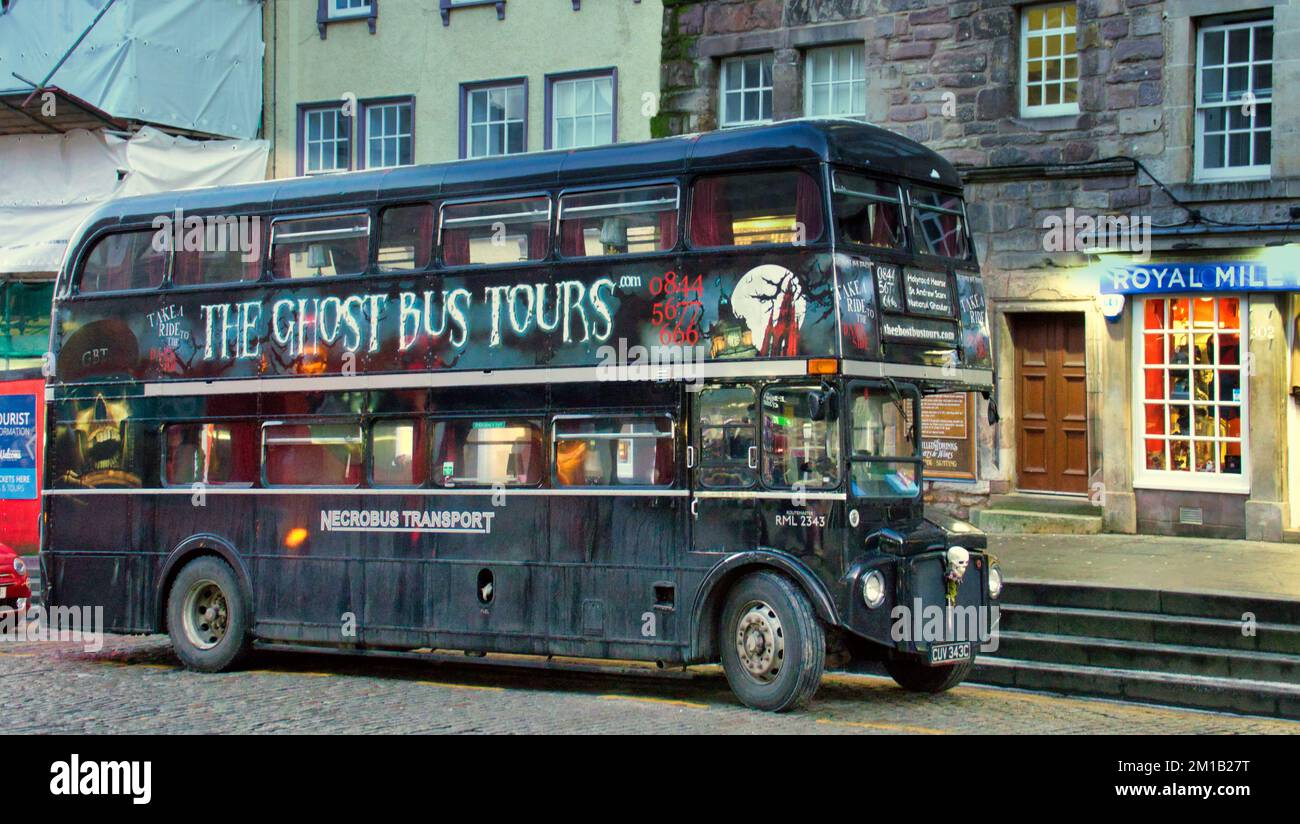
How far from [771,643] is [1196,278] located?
948 centimetres

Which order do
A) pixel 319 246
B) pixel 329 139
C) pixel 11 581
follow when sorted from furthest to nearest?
1. pixel 329 139
2. pixel 11 581
3. pixel 319 246

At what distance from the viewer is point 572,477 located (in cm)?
1376

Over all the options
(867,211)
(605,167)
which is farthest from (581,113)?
(867,211)

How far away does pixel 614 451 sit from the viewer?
1356 cm

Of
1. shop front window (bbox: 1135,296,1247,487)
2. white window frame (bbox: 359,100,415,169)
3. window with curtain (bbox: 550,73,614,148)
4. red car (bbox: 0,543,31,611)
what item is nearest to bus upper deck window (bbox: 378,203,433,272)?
red car (bbox: 0,543,31,611)

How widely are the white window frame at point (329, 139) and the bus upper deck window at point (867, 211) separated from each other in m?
15.9

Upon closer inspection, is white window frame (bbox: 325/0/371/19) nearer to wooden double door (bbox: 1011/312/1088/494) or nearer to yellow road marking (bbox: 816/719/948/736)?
wooden double door (bbox: 1011/312/1088/494)

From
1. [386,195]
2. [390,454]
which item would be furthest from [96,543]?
[386,195]

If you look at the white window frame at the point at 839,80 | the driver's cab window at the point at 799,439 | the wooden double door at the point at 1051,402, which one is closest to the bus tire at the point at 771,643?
the driver's cab window at the point at 799,439

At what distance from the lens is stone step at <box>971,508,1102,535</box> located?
20328 millimetres

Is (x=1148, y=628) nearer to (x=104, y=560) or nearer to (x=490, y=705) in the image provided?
(x=490, y=705)
